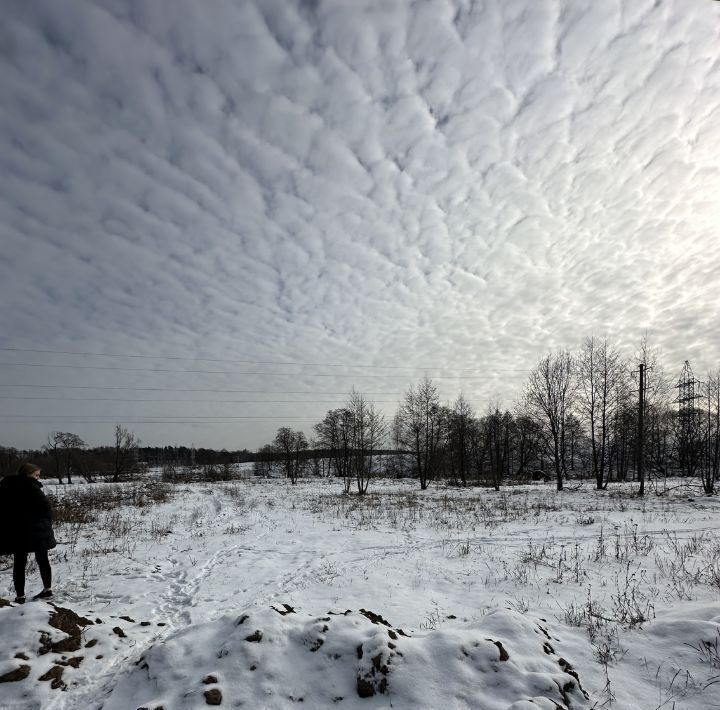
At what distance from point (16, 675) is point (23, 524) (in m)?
3.65

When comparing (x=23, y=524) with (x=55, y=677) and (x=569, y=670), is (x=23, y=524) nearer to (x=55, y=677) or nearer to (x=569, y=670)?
(x=55, y=677)

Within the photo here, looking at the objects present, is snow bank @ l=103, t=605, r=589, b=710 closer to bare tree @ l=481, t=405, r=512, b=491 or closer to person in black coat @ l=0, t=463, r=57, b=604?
person in black coat @ l=0, t=463, r=57, b=604

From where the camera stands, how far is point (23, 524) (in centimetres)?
641

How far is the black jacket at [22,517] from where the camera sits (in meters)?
6.35

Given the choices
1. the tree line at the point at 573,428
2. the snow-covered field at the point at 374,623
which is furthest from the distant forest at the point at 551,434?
the snow-covered field at the point at 374,623

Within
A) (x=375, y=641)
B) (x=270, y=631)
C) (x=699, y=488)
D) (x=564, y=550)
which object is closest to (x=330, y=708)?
(x=375, y=641)

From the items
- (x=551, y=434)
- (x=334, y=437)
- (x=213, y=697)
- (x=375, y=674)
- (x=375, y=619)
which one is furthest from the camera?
(x=334, y=437)

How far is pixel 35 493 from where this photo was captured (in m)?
6.62

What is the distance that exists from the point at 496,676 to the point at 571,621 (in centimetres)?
239

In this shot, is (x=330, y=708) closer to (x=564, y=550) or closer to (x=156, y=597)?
(x=156, y=597)

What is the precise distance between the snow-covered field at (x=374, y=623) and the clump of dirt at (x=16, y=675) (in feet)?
0.05

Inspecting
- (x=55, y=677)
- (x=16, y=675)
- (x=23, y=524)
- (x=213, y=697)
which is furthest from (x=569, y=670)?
(x=23, y=524)

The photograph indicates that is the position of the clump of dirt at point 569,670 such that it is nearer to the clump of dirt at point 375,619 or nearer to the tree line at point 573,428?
the clump of dirt at point 375,619

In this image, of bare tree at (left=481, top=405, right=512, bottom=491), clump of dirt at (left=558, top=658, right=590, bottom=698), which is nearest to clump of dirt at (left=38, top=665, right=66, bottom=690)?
clump of dirt at (left=558, top=658, right=590, bottom=698)
